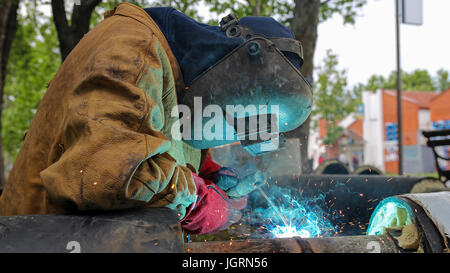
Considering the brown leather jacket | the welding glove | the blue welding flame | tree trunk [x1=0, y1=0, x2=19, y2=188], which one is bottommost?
the blue welding flame

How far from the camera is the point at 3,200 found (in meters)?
1.71

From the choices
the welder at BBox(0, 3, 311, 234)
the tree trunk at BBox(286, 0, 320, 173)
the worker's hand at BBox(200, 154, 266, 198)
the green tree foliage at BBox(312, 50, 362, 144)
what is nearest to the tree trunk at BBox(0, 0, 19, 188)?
the tree trunk at BBox(286, 0, 320, 173)

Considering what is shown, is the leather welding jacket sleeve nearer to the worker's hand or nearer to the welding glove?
the welding glove

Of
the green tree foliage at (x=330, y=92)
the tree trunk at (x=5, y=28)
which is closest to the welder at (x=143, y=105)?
the tree trunk at (x=5, y=28)

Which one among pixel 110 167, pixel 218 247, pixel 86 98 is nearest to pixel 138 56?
pixel 86 98

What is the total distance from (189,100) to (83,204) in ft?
2.68

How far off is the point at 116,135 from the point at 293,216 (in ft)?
5.75

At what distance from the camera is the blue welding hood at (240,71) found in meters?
1.76

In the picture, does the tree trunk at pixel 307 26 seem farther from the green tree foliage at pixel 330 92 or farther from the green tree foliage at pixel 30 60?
the green tree foliage at pixel 330 92

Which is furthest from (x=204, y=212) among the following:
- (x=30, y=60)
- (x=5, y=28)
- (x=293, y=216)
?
(x=30, y=60)

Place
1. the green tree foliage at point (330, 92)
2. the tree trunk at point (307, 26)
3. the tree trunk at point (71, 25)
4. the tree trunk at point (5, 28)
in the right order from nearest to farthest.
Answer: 1. the tree trunk at point (71, 25)
2. the tree trunk at point (307, 26)
3. the tree trunk at point (5, 28)
4. the green tree foliage at point (330, 92)

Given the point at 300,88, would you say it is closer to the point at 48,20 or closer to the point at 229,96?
the point at 229,96

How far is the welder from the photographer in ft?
3.86

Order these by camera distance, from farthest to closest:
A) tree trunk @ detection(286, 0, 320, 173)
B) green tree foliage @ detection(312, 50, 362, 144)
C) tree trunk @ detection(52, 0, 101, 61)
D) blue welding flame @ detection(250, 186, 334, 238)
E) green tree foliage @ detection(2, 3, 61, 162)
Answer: green tree foliage @ detection(312, 50, 362, 144) < green tree foliage @ detection(2, 3, 61, 162) < tree trunk @ detection(286, 0, 320, 173) < tree trunk @ detection(52, 0, 101, 61) < blue welding flame @ detection(250, 186, 334, 238)
